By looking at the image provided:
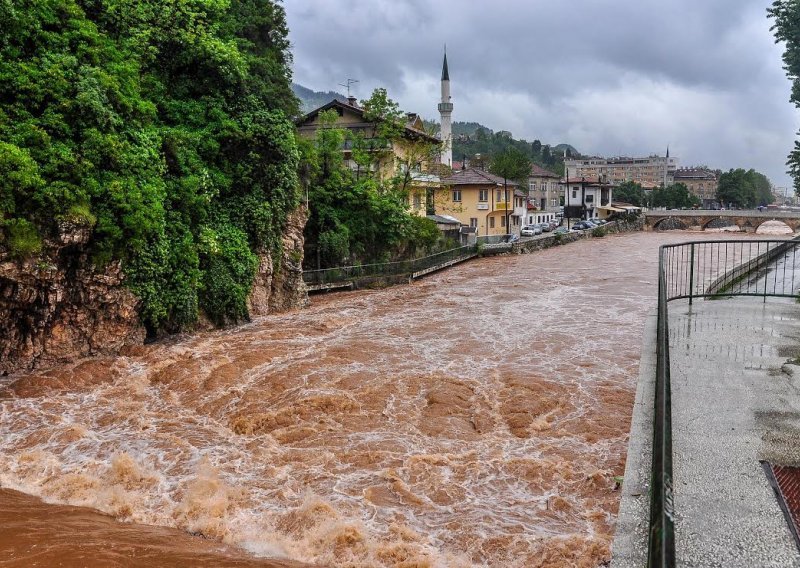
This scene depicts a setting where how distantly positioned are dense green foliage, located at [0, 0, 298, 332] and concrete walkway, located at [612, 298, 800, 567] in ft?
40.4

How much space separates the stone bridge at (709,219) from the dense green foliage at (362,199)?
55600 mm

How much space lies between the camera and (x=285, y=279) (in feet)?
71.2

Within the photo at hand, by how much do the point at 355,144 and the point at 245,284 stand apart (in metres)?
15.5

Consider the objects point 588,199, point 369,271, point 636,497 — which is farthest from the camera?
point 588,199

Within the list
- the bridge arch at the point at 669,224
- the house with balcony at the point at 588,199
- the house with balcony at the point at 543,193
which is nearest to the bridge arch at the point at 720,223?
the bridge arch at the point at 669,224

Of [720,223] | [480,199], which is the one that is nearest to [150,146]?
[480,199]

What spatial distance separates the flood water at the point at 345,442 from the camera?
7.07 meters

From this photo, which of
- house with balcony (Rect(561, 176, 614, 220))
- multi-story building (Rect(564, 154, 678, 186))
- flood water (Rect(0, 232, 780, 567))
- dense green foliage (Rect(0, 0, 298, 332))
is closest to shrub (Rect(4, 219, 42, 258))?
dense green foliage (Rect(0, 0, 298, 332))

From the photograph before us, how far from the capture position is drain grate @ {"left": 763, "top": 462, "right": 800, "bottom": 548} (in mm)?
4967

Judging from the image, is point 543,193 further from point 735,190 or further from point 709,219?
point 735,190

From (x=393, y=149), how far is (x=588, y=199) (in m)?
58.5

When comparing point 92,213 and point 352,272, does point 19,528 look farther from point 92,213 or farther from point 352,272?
point 352,272

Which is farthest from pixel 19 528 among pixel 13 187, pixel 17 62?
pixel 17 62

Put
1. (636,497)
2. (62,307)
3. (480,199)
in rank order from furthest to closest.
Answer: (480,199) → (62,307) → (636,497)
